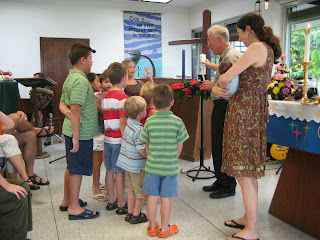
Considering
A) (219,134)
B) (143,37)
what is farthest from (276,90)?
(143,37)

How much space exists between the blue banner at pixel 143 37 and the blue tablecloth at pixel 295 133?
5858 mm

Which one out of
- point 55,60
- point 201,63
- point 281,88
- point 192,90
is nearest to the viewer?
point 201,63

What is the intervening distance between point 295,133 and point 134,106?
110 centimetres

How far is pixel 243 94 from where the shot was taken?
5.95 ft

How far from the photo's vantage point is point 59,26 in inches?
271

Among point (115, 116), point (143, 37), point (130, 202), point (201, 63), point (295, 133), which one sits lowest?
point (130, 202)

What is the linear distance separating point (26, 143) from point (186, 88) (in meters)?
1.80

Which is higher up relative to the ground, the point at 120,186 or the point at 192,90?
the point at 192,90

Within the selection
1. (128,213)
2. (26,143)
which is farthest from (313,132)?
(26,143)

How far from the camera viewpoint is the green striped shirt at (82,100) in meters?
2.08

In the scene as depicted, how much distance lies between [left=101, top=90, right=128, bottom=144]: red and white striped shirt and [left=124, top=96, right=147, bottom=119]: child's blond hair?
0.15m

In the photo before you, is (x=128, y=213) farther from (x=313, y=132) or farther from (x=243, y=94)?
(x=313, y=132)

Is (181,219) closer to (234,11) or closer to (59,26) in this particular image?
(234,11)

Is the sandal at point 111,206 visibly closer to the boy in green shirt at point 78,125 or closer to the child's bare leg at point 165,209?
the boy in green shirt at point 78,125
